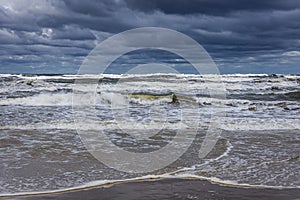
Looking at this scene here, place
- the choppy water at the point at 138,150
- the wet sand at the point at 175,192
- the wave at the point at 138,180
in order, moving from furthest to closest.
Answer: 1. the choppy water at the point at 138,150
2. the wave at the point at 138,180
3. the wet sand at the point at 175,192

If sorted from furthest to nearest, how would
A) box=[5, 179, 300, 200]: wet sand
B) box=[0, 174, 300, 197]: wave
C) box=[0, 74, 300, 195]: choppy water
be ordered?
box=[0, 74, 300, 195]: choppy water, box=[0, 174, 300, 197]: wave, box=[5, 179, 300, 200]: wet sand

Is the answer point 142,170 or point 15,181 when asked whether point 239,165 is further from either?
point 15,181

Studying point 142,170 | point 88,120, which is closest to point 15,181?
point 142,170

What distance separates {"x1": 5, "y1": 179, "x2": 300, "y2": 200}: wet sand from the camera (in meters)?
4.59

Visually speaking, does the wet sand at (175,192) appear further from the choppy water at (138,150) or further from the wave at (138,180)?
the choppy water at (138,150)

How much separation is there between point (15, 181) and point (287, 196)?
3.76 m

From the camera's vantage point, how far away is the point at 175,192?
4.77 meters

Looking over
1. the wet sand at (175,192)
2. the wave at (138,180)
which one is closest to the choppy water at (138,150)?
the wave at (138,180)

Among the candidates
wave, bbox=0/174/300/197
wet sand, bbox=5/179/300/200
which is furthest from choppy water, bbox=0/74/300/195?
wet sand, bbox=5/179/300/200

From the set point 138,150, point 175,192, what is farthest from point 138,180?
point 138,150

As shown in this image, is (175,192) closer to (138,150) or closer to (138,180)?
(138,180)

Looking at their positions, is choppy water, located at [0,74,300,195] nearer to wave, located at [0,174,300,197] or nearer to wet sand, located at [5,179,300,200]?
wave, located at [0,174,300,197]

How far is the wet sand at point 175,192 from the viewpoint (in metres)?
4.59

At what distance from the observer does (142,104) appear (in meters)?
19.4
